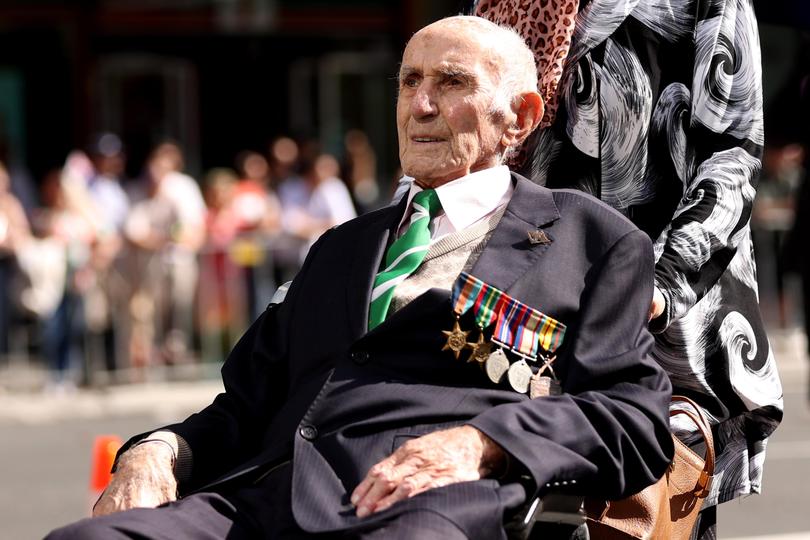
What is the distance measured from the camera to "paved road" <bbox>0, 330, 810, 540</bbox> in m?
7.95

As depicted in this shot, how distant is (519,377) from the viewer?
3.57 metres

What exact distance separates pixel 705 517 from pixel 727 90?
42.2 inches

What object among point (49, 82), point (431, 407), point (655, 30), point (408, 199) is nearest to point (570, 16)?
point (655, 30)

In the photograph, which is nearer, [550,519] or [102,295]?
[550,519]

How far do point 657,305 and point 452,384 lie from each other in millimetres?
516

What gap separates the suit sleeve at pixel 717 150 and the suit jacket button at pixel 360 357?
2.29 feet

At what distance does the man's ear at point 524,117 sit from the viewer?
386 centimetres

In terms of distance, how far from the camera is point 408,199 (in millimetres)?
3955

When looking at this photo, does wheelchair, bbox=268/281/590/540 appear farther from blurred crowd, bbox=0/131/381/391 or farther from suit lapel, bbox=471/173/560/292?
blurred crowd, bbox=0/131/381/391

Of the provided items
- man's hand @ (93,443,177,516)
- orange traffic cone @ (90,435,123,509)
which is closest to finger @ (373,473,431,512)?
man's hand @ (93,443,177,516)

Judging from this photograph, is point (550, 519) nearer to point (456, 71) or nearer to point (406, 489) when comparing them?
point (406, 489)

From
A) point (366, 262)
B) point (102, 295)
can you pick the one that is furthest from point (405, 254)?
point (102, 295)

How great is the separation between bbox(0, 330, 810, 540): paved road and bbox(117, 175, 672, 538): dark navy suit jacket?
3.92m

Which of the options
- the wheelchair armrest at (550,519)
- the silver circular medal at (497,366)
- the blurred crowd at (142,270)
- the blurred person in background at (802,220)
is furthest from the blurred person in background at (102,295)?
the wheelchair armrest at (550,519)
